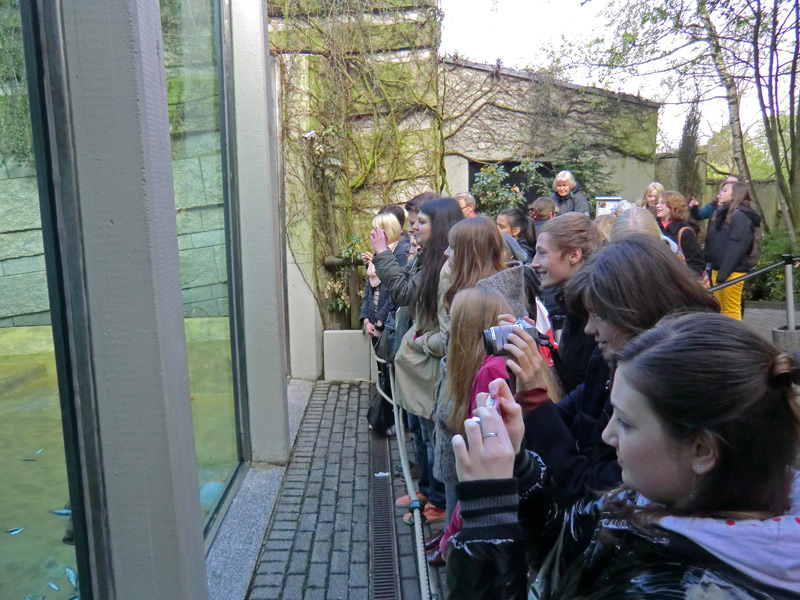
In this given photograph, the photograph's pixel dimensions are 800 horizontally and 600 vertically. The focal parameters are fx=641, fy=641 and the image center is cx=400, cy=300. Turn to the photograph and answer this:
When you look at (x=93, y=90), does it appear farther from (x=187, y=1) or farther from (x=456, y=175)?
(x=456, y=175)

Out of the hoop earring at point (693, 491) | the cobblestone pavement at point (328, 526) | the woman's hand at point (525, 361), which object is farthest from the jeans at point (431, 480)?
the hoop earring at point (693, 491)

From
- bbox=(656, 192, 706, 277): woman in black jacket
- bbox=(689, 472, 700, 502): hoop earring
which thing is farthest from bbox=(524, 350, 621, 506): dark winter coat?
bbox=(656, 192, 706, 277): woman in black jacket

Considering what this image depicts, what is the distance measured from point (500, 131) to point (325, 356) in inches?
168

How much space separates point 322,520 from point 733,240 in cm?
571

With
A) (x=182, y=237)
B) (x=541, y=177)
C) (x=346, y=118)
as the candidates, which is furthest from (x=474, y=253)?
(x=541, y=177)

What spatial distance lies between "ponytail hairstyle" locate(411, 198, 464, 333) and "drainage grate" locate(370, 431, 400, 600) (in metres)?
1.34

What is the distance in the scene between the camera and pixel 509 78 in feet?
31.0

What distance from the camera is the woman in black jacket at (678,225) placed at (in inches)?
267

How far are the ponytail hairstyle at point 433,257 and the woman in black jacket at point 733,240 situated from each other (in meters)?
4.58

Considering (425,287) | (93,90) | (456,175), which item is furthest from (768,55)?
(93,90)

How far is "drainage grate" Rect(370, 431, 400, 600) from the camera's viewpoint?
3.42 m

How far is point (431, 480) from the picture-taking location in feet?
13.9

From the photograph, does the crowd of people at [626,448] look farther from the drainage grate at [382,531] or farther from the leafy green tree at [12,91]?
the leafy green tree at [12,91]

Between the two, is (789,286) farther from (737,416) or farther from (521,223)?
(737,416)
